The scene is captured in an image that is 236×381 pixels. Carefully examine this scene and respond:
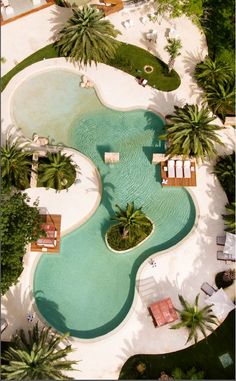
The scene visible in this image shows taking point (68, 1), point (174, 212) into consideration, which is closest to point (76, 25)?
point (68, 1)

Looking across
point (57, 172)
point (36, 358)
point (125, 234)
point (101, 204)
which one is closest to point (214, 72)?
point (101, 204)

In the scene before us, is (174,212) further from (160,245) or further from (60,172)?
(60,172)

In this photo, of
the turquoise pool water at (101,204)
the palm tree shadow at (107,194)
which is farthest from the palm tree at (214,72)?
the palm tree shadow at (107,194)

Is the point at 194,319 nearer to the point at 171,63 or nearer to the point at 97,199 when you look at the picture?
the point at 97,199

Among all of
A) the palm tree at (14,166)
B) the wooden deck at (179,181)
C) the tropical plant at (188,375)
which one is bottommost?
the tropical plant at (188,375)

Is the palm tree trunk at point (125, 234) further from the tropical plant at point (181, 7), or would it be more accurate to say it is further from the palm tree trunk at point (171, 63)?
the tropical plant at point (181, 7)

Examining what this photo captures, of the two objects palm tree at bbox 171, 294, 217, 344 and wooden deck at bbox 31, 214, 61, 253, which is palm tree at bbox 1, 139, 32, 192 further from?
palm tree at bbox 171, 294, 217, 344
